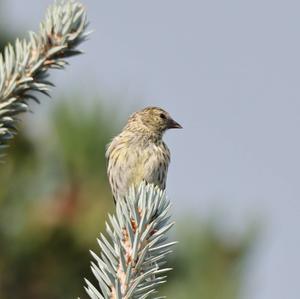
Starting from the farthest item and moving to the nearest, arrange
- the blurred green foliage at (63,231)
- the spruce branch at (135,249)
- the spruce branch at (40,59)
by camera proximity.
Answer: the blurred green foliage at (63,231) < the spruce branch at (40,59) < the spruce branch at (135,249)

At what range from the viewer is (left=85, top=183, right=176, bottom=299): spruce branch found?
1931mm

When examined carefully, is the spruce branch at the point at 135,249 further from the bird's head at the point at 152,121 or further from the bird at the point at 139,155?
the bird's head at the point at 152,121

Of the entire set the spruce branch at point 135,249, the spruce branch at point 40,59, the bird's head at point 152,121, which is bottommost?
the spruce branch at point 135,249

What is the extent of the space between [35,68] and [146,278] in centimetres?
73

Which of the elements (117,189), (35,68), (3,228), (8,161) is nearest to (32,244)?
(3,228)

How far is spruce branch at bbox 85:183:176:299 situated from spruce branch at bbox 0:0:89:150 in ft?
1.43

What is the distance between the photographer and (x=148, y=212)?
2104 mm

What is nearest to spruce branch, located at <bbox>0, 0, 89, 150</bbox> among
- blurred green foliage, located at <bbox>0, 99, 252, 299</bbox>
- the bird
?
the bird

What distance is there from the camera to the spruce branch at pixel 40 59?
7.48ft

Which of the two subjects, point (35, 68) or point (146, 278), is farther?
point (35, 68)

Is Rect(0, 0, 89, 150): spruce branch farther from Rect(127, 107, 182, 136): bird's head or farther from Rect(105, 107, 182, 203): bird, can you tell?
Rect(127, 107, 182, 136): bird's head

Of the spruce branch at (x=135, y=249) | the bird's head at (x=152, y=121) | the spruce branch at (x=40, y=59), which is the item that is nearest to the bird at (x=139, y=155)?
the bird's head at (x=152, y=121)

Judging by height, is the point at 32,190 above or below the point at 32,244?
above

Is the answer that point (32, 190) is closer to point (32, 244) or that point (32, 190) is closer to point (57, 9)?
point (32, 244)
